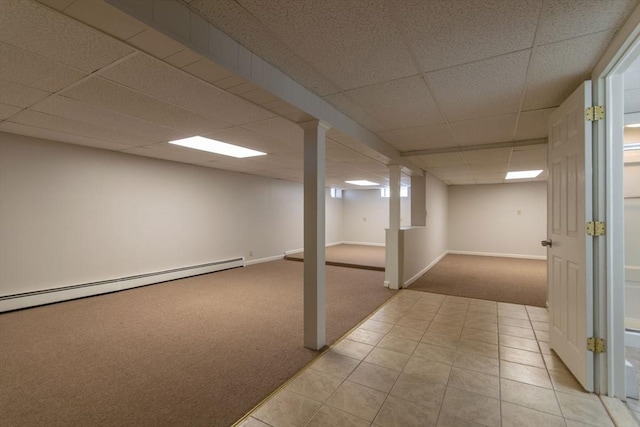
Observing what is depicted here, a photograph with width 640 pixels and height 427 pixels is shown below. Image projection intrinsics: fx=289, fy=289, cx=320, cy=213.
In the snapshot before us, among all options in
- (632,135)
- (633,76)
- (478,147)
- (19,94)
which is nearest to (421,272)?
(478,147)

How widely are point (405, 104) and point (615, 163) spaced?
1554 mm

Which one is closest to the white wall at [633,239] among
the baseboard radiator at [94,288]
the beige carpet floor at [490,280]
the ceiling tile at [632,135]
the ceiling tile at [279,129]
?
the ceiling tile at [632,135]

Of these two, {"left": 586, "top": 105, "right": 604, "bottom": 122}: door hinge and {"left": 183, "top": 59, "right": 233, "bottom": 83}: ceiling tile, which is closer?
{"left": 183, "top": 59, "right": 233, "bottom": 83}: ceiling tile

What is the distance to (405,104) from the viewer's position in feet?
8.82

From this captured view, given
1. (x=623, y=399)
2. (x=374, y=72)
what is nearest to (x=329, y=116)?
(x=374, y=72)

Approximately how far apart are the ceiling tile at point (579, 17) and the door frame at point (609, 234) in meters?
0.45

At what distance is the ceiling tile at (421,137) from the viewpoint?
3463 mm

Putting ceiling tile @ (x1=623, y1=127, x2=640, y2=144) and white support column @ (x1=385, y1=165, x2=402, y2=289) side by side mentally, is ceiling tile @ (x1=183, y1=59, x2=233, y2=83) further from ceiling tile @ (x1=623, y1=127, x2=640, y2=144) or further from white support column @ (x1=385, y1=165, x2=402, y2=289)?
ceiling tile @ (x1=623, y1=127, x2=640, y2=144)

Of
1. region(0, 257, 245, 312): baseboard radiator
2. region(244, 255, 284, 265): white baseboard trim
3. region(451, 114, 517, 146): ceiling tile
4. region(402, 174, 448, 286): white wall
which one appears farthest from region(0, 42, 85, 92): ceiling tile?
region(244, 255, 284, 265): white baseboard trim

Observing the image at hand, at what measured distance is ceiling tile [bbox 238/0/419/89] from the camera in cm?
146

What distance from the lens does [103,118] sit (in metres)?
2.90

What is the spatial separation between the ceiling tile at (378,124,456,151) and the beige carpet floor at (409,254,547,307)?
2.29 m

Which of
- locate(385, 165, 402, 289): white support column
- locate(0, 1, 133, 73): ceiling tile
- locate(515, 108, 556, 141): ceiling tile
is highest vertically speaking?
locate(515, 108, 556, 141): ceiling tile

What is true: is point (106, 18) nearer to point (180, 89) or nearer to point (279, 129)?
point (180, 89)
